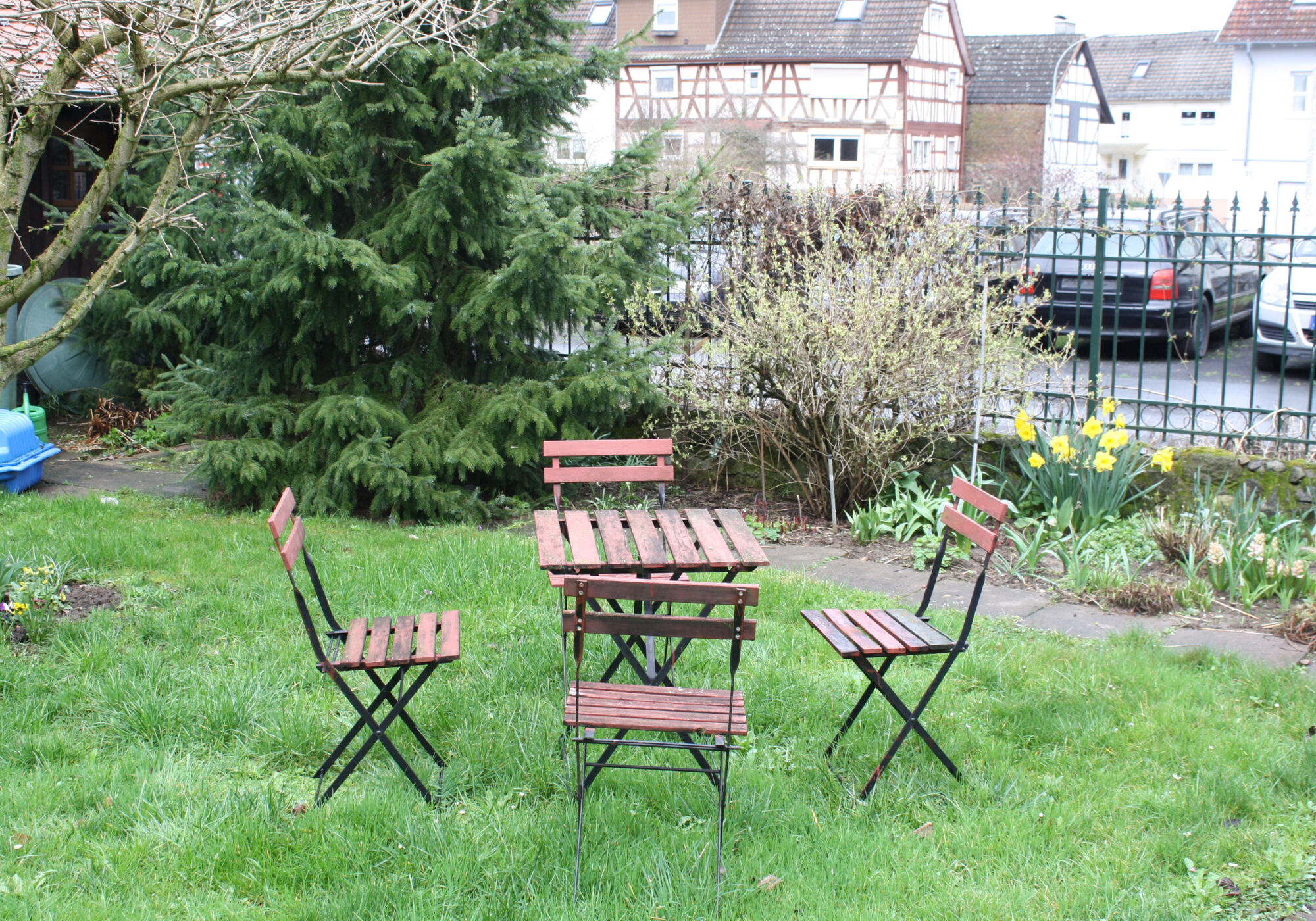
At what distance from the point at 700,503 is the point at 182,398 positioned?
3390 millimetres

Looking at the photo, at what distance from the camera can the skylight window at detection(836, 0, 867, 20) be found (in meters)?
39.6

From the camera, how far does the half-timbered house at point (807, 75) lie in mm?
38500

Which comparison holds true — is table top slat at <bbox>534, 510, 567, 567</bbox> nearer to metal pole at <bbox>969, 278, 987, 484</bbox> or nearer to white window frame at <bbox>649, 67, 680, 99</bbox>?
metal pole at <bbox>969, 278, 987, 484</bbox>

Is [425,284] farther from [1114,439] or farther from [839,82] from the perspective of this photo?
[839,82]

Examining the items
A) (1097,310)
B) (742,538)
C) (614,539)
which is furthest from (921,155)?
(614,539)

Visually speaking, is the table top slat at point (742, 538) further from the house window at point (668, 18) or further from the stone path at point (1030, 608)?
the house window at point (668, 18)

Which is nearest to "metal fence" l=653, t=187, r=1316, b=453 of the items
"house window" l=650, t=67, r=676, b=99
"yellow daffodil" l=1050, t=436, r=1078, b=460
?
"yellow daffodil" l=1050, t=436, r=1078, b=460

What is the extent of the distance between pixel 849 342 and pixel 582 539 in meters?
2.88

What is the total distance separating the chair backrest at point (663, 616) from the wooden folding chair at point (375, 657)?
724 millimetres

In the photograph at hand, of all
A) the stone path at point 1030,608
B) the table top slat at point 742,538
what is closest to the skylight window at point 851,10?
the stone path at point 1030,608

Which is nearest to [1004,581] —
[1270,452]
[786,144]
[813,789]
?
[1270,452]

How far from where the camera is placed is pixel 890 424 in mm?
6898

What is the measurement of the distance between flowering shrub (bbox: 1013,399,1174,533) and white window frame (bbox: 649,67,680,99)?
3516 centimetres

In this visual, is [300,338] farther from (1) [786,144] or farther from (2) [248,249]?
(1) [786,144]
